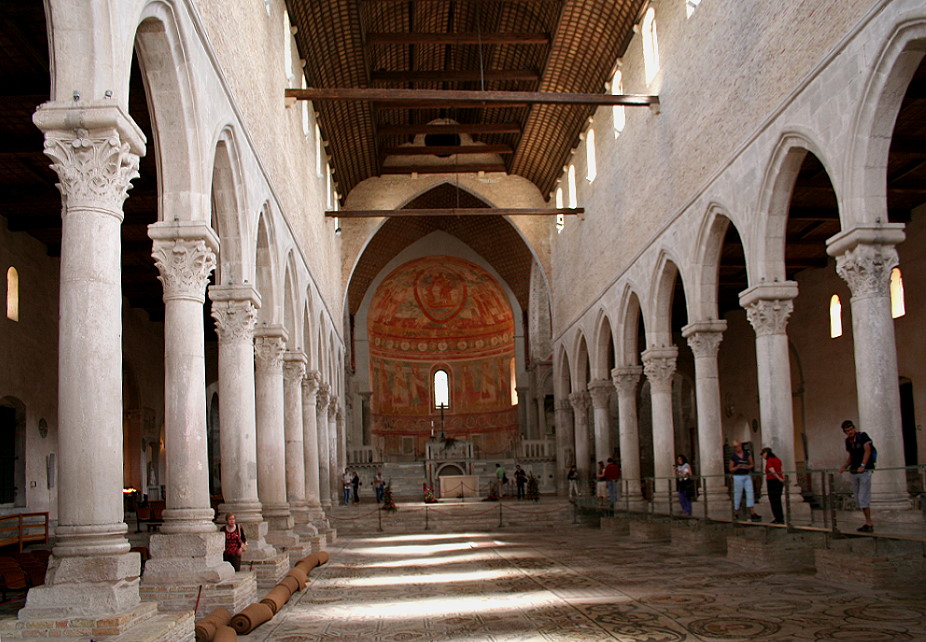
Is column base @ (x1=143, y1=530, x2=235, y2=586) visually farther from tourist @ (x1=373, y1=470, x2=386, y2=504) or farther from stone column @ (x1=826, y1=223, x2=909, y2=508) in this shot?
tourist @ (x1=373, y1=470, x2=386, y2=504)

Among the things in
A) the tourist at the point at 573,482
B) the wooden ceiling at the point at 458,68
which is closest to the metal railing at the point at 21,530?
the wooden ceiling at the point at 458,68

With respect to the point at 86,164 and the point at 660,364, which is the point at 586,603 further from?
the point at 660,364

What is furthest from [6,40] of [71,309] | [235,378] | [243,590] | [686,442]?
[686,442]

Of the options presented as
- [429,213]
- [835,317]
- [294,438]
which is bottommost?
[294,438]

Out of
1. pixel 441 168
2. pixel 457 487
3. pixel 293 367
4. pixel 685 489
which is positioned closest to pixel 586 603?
pixel 685 489

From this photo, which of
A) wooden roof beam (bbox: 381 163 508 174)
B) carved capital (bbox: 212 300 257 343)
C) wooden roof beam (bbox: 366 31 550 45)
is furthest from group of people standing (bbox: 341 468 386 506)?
carved capital (bbox: 212 300 257 343)

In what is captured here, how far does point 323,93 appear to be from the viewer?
21.4 metres

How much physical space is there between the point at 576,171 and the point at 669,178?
1185 centimetres

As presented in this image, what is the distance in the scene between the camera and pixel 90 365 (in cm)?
799

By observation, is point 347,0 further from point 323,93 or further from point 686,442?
point 686,442

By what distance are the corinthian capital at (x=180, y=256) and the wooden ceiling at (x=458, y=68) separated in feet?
34.4

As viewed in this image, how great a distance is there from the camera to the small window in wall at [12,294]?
68.1 ft

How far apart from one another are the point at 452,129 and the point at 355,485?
1457 cm

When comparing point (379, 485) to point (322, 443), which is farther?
point (379, 485)
